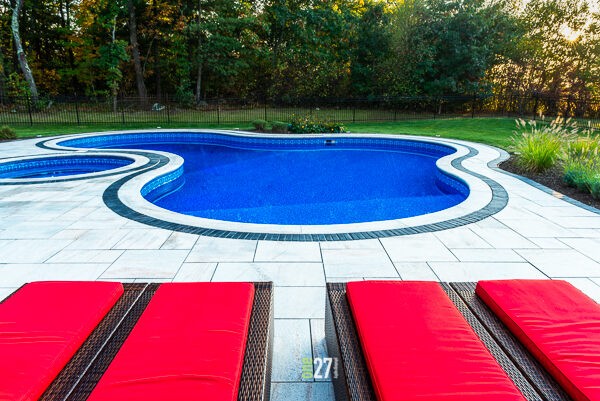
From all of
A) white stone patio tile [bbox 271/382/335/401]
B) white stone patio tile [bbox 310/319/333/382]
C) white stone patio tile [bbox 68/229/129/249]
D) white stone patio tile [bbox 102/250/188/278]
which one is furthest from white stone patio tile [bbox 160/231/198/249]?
white stone patio tile [bbox 271/382/335/401]

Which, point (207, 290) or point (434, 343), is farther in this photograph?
point (207, 290)

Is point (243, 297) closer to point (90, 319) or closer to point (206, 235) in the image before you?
point (90, 319)

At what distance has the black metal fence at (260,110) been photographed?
54.6 ft

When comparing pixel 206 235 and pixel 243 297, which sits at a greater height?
pixel 243 297

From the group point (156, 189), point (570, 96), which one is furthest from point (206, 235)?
point (570, 96)

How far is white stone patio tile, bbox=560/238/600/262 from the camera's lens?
3726mm

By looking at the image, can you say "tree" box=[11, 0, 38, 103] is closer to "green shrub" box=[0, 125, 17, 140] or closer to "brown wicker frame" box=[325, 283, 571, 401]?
"green shrub" box=[0, 125, 17, 140]

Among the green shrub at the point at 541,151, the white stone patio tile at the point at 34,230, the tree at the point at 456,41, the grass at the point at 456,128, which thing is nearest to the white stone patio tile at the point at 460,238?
the green shrub at the point at 541,151

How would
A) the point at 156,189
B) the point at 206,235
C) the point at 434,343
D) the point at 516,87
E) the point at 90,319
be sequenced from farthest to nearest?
1. the point at 516,87
2. the point at 156,189
3. the point at 206,235
4. the point at 90,319
5. the point at 434,343

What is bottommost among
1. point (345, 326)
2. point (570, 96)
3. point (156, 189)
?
point (156, 189)

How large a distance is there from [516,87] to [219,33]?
55.2ft

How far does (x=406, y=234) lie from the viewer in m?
4.20

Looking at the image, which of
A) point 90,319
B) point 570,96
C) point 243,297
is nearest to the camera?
point 90,319

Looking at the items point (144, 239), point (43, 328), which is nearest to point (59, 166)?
point (144, 239)
